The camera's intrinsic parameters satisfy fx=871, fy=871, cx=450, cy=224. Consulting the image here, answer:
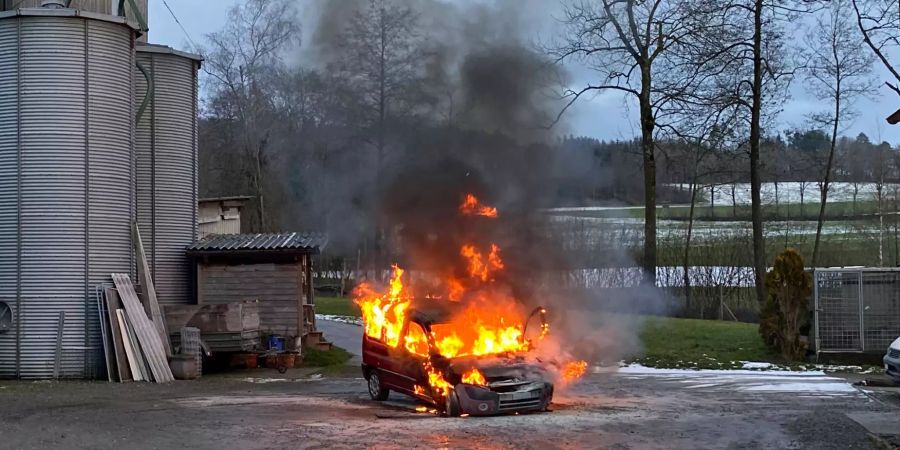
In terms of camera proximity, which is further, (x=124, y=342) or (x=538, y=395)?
(x=124, y=342)

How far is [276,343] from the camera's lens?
902 inches

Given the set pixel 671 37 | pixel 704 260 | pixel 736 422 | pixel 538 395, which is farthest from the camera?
pixel 704 260

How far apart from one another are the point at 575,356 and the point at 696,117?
32.6 ft

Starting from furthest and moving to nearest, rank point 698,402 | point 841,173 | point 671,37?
point 841,173
point 671,37
point 698,402

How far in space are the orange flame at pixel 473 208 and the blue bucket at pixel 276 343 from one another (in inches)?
334

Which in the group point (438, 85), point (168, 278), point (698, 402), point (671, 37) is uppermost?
point (671, 37)

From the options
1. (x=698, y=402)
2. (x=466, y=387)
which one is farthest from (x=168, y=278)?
(x=698, y=402)

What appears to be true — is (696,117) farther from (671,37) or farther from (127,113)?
(127,113)

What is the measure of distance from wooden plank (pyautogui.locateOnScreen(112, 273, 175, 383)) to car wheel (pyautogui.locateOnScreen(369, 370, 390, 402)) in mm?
5985

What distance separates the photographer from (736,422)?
41.0 ft

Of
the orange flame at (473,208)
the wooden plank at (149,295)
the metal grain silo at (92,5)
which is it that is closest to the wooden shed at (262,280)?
the wooden plank at (149,295)

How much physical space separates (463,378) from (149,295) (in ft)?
33.4

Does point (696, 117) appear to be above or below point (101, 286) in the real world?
above

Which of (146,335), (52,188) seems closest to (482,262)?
(146,335)
